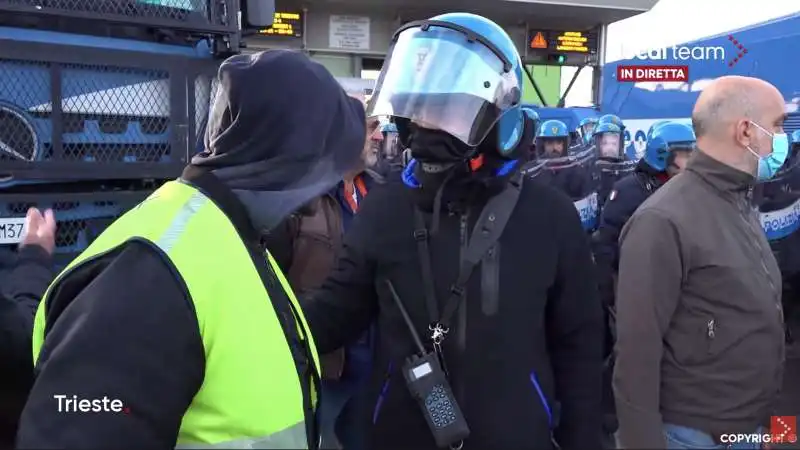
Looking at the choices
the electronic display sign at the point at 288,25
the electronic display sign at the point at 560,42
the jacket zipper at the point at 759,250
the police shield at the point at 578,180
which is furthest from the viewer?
the electronic display sign at the point at 560,42

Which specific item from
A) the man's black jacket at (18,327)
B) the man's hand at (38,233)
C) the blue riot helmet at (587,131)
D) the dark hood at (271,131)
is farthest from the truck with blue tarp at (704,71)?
the dark hood at (271,131)

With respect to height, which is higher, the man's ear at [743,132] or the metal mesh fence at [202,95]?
the metal mesh fence at [202,95]

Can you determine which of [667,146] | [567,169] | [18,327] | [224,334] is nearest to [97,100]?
[18,327]

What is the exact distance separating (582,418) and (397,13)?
16995 mm

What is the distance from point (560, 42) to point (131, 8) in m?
16.7

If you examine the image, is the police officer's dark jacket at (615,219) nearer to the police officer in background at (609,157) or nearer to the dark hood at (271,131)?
the police officer in background at (609,157)

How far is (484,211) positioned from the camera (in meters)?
1.99

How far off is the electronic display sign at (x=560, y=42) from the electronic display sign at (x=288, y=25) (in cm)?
595

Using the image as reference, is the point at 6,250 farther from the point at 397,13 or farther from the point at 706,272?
the point at 397,13

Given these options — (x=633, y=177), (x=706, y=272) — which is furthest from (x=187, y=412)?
(x=633, y=177)

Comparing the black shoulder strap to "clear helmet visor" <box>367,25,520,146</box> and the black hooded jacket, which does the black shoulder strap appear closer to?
"clear helmet visor" <box>367,25,520,146</box>

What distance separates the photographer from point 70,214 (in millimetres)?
3461

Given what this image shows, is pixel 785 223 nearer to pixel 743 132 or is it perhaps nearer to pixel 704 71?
pixel 743 132

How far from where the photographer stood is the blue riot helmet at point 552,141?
8664 mm
